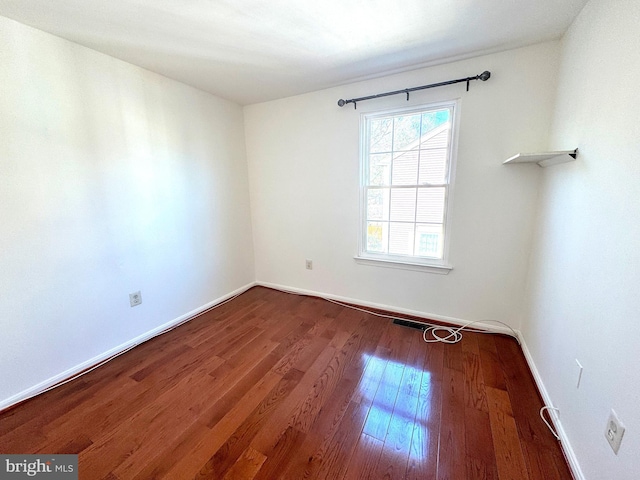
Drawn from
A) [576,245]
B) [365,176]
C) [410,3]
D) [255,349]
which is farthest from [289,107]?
[576,245]

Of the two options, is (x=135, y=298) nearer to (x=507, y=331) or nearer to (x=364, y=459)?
(x=364, y=459)

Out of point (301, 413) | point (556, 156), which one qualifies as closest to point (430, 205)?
point (556, 156)

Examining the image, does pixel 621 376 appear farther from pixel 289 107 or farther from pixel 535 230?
pixel 289 107

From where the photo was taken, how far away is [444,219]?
7.60ft

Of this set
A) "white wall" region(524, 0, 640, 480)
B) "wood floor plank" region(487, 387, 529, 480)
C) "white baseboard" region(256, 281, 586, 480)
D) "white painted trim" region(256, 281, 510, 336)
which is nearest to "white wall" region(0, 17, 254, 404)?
"white painted trim" region(256, 281, 510, 336)

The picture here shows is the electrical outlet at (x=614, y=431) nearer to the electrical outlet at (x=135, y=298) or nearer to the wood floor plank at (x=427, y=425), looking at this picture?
the wood floor plank at (x=427, y=425)

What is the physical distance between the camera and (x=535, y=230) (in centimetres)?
197

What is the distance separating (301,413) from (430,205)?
1.98m

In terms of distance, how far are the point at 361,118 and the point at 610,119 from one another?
174cm

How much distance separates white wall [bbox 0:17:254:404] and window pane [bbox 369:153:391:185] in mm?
1704

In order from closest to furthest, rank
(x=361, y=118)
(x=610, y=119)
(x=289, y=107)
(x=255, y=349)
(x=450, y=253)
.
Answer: (x=610, y=119)
(x=255, y=349)
(x=450, y=253)
(x=361, y=118)
(x=289, y=107)

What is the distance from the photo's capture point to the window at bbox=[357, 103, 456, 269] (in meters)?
2.25

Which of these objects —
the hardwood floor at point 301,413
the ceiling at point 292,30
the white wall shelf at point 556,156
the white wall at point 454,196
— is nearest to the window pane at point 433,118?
the white wall at point 454,196

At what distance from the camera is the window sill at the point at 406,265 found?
2363 mm
